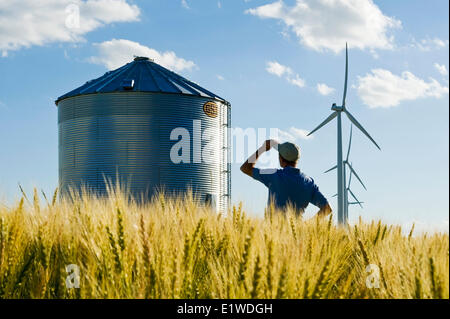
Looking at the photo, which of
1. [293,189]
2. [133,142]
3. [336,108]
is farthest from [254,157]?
[133,142]

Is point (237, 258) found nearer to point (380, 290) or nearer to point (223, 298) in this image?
point (223, 298)

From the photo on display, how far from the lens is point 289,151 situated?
5.30 meters

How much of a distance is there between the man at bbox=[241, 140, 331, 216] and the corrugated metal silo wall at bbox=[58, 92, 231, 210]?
52.3 feet

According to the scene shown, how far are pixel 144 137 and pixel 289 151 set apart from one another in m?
17.1

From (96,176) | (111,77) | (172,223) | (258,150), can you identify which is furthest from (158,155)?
(172,223)

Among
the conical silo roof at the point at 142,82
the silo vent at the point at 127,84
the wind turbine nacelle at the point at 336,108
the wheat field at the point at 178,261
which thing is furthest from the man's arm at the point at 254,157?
the silo vent at the point at 127,84

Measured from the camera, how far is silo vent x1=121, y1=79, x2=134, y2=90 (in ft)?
74.4

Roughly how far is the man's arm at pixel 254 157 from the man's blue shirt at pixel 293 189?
0.99 ft

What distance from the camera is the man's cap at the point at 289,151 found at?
5.30 meters

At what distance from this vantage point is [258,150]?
5.69m

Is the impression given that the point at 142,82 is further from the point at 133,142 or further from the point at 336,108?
the point at 336,108

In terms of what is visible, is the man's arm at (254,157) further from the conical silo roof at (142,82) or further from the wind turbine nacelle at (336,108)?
the conical silo roof at (142,82)

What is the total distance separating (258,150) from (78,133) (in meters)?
18.4

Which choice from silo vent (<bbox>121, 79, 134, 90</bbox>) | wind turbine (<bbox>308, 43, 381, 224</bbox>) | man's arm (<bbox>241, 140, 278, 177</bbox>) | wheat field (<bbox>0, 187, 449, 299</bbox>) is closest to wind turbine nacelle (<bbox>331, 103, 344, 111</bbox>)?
wind turbine (<bbox>308, 43, 381, 224</bbox>)
